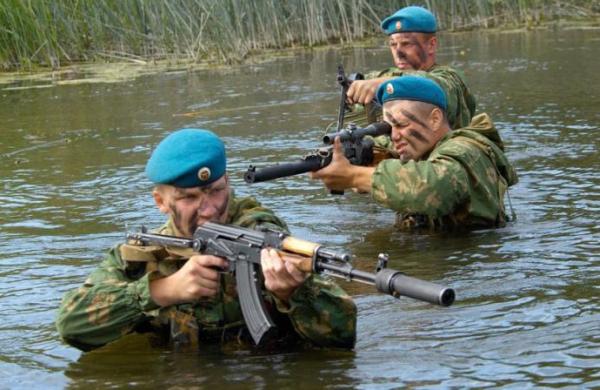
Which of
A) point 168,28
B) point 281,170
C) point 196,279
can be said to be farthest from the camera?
point 168,28

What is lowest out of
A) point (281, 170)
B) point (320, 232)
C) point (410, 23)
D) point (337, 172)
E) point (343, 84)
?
point (320, 232)

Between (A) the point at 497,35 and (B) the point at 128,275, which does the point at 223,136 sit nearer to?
(B) the point at 128,275

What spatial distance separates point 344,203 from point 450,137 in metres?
1.98

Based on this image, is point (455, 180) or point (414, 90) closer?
point (455, 180)

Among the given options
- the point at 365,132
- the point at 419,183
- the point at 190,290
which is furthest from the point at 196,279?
the point at 365,132

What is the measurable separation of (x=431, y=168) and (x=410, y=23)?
7.92 ft

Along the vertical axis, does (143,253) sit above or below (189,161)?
below

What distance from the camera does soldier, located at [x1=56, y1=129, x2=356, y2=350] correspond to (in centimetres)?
480

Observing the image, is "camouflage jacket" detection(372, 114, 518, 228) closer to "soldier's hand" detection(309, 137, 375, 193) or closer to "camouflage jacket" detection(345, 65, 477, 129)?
"soldier's hand" detection(309, 137, 375, 193)

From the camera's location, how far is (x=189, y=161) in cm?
484

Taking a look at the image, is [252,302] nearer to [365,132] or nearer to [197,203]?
[197,203]

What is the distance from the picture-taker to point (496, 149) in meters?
7.41

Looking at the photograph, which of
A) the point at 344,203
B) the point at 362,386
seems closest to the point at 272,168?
the point at 362,386

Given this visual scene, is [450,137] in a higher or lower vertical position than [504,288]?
higher
